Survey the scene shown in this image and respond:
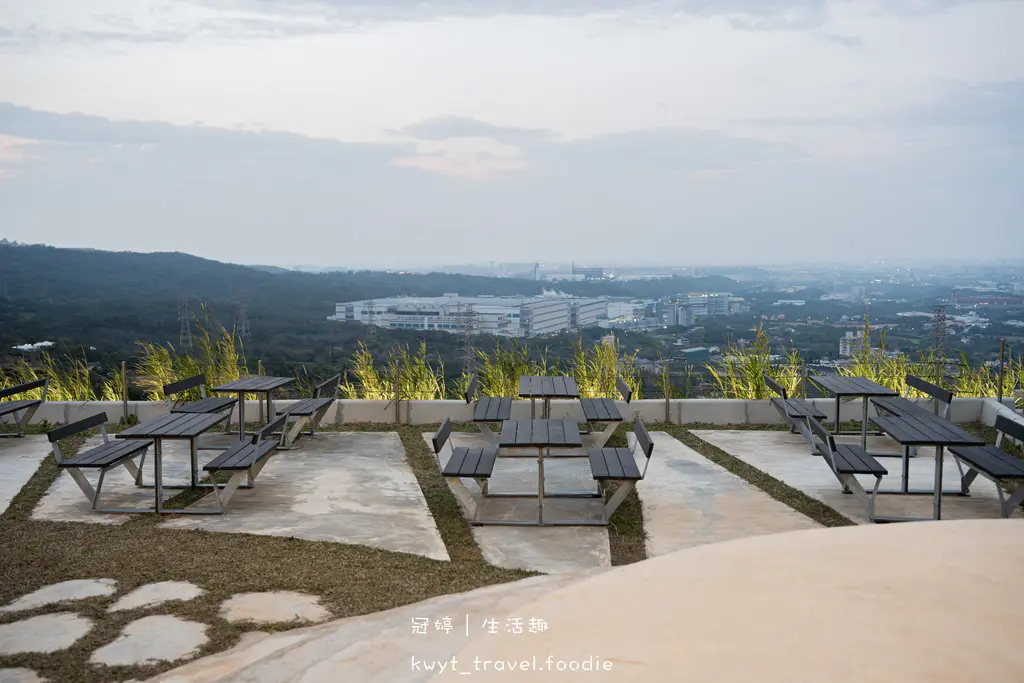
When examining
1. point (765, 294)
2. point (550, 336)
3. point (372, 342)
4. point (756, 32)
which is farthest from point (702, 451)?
point (756, 32)

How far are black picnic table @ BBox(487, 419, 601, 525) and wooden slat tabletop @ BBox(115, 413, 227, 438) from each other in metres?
1.93

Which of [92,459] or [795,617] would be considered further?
[92,459]

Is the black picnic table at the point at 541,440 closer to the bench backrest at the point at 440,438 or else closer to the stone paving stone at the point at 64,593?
the bench backrest at the point at 440,438

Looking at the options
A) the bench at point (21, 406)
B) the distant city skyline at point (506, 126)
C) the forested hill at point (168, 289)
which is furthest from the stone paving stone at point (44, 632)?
the distant city skyline at point (506, 126)

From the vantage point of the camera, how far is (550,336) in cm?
1002

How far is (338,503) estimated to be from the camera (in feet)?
18.7

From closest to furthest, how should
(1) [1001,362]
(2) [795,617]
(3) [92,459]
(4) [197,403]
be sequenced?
(2) [795,617], (3) [92,459], (4) [197,403], (1) [1001,362]

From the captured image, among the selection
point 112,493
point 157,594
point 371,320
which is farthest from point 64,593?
point 371,320

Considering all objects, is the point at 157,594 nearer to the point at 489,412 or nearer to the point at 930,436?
the point at 489,412

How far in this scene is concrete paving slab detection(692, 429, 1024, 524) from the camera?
18.2 feet

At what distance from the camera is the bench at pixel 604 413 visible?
6902 mm

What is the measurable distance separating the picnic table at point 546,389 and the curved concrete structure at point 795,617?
5466mm

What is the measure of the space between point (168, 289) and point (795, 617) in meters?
20.7

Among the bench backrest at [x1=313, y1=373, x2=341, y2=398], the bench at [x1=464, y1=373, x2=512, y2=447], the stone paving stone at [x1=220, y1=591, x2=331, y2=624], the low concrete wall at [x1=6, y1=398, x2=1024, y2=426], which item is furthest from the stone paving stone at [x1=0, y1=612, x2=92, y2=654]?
the low concrete wall at [x1=6, y1=398, x2=1024, y2=426]
